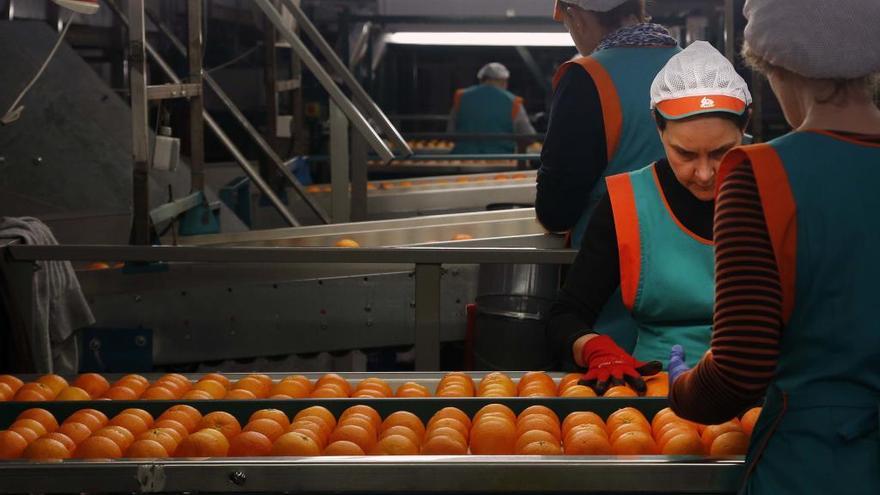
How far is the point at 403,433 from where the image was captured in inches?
83.0

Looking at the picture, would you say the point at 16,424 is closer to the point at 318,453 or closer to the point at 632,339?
the point at 318,453

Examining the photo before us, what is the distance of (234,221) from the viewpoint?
5.96 meters

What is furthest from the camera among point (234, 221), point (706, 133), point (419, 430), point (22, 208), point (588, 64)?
point (22, 208)

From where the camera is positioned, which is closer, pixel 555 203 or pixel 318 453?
pixel 318 453

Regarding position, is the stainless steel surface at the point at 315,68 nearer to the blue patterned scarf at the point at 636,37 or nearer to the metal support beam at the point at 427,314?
the metal support beam at the point at 427,314

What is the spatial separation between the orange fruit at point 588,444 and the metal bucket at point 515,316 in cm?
190

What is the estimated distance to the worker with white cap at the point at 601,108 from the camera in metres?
3.27

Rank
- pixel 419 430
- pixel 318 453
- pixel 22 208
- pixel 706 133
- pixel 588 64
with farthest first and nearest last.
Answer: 1. pixel 22 208
2. pixel 588 64
3. pixel 706 133
4. pixel 419 430
5. pixel 318 453

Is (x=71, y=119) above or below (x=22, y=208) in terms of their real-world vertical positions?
above

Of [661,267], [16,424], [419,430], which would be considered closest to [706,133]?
[661,267]

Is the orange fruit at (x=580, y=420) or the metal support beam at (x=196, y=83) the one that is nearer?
the orange fruit at (x=580, y=420)

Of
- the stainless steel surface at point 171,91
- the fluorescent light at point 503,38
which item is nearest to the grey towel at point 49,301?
the stainless steel surface at point 171,91

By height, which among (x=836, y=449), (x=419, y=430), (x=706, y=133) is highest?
(x=706, y=133)

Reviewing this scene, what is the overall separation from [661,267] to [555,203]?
923mm
